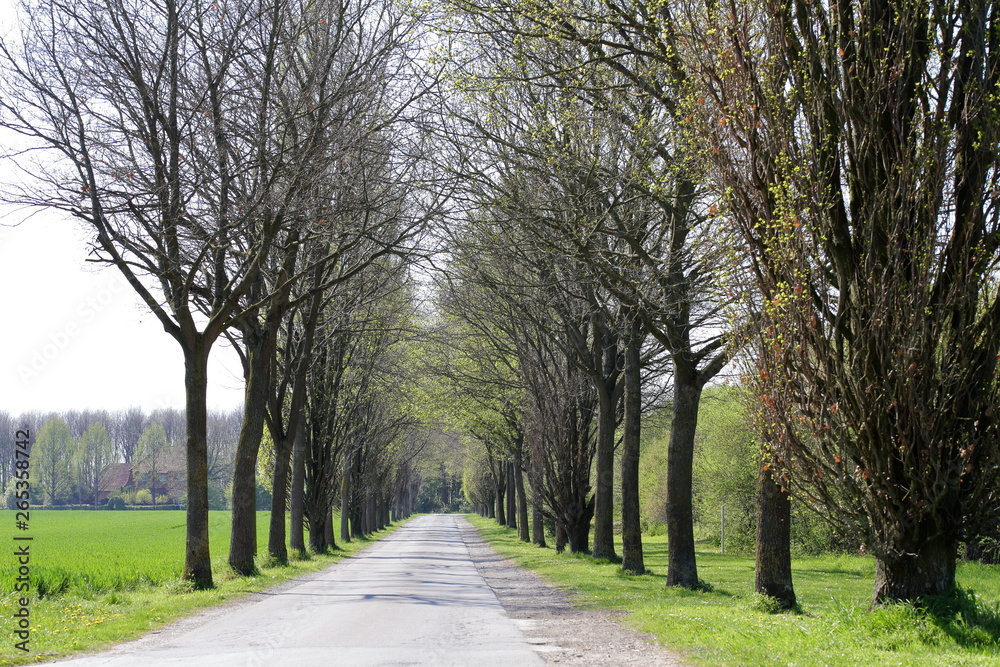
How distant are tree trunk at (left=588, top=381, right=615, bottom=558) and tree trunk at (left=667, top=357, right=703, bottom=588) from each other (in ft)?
21.0

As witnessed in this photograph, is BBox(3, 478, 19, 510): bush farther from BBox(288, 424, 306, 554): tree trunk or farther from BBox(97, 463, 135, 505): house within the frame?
BBox(97, 463, 135, 505): house

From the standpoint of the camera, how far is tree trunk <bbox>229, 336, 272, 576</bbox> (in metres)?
17.7

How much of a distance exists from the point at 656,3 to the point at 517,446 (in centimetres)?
2544

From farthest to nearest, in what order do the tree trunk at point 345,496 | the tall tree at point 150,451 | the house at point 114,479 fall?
the tall tree at point 150,451, the house at point 114,479, the tree trunk at point 345,496

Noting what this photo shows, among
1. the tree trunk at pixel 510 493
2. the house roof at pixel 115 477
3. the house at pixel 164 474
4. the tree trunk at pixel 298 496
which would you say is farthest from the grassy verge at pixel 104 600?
the house at pixel 164 474

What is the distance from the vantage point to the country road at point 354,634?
25.4 feet

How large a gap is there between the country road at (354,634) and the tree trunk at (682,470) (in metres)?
2.64

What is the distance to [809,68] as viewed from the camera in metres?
8.09

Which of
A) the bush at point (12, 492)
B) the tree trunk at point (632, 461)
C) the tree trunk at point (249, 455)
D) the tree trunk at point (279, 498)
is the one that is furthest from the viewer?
the tree trunk at point (279, 498)

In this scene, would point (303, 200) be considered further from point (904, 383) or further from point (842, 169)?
point (904, 383)

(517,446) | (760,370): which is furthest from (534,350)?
(760,370)

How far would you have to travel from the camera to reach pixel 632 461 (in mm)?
18859

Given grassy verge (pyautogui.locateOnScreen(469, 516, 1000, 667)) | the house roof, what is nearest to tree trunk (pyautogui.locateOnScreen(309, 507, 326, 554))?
grassy verge (pyautogui.locateOnScreen(469, 516, 1000, 667))

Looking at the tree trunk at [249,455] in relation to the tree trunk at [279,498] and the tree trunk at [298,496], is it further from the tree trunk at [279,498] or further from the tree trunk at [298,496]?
the tree trunk at [298,496]
